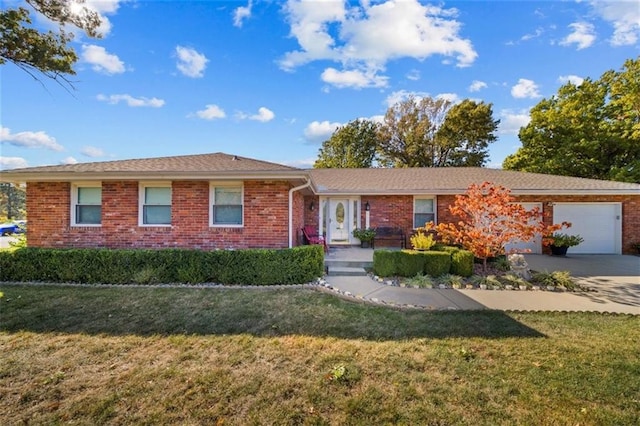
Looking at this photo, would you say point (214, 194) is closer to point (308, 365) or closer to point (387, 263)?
point (387, 263)

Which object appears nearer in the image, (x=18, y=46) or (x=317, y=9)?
(x=18, y=46)

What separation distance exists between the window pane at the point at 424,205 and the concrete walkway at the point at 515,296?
16.7 ft

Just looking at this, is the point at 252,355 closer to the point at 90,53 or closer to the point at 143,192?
the point at 143,192

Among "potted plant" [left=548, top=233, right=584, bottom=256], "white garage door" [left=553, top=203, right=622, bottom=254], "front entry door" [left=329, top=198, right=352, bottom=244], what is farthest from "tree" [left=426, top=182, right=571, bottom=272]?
"white garage door" [left=553, top=203, right=622, bottom=254]

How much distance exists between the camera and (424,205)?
1215cm

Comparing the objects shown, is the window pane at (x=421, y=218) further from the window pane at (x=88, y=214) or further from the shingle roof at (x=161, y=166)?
the window pane at (x=88, y=214)

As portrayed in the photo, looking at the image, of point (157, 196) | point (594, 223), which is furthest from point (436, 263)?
point (594, 223)

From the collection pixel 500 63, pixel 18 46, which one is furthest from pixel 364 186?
pixel 18 46

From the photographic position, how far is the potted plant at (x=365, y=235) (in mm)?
11804

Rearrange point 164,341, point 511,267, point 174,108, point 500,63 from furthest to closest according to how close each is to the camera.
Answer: point 174,108 < point 500,63 < point 511,267 < point 164,341

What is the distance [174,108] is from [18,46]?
19.8ft

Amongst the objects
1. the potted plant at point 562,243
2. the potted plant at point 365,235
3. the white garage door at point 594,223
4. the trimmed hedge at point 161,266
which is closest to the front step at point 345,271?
the trimmed hedge at point 161,266

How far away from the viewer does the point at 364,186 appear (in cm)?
1239

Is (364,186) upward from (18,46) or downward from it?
downward
